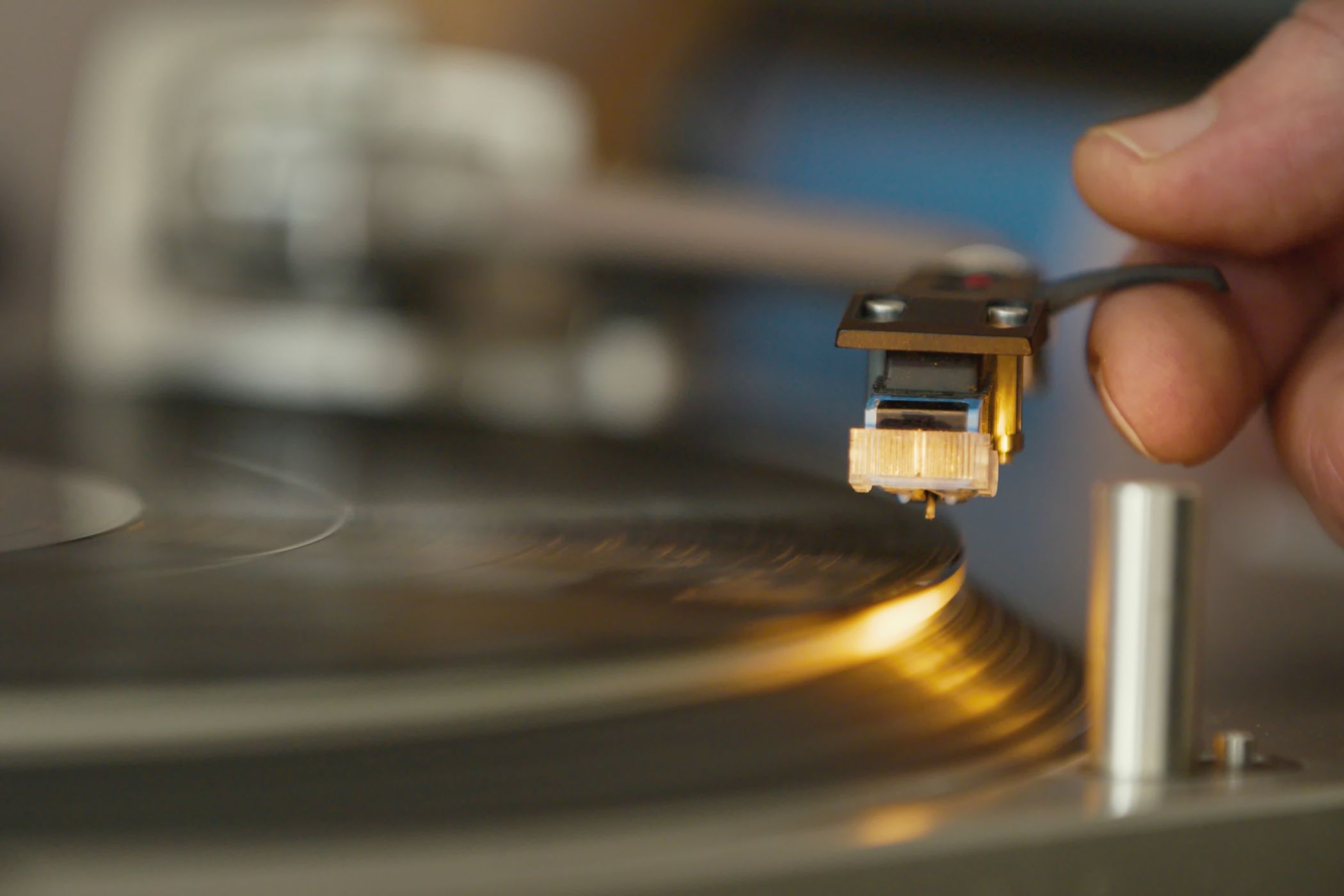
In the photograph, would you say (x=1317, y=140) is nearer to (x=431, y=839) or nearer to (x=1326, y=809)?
(x=1326, y=809)

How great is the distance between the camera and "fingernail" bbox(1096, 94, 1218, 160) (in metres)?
0.56

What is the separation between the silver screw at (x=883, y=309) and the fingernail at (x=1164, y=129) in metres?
0.20

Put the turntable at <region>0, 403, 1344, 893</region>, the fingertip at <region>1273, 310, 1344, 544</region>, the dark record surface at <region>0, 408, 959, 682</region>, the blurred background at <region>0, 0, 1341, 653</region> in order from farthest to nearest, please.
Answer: the blurred background at <region>0, 0, 1341, 653</region> → the fingertip at <region>1273, 310, 1344, 544</region> → the dark record surface at <region>0, 408, 959, 682</region> → the turntable at <region>0, 403, 1344, 893</region>

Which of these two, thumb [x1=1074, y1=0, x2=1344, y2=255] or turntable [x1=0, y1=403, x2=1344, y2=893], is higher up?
thumb [x1=1074, y1=0, x2=1344, y2=255]

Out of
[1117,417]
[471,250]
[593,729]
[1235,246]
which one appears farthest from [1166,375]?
[471,250]

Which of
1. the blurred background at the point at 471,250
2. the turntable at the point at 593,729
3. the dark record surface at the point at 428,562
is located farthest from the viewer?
the blurred background at the point at 471,250

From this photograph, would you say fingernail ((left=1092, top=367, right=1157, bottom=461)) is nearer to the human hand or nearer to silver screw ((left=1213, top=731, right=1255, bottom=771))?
the human hand

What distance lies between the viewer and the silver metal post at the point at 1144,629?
0.31m

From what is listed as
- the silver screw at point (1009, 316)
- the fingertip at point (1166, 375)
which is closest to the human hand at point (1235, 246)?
the fingertip at point (1166, 375)

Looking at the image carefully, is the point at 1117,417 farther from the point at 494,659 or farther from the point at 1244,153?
the point at 494,659

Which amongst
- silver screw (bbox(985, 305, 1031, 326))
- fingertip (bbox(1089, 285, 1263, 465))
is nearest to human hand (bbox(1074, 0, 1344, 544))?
fingertip (bbox(1089, 285, 1263, 465))

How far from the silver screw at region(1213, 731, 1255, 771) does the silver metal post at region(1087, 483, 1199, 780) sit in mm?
11

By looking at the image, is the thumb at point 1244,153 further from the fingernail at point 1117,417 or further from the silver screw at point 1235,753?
the silver screw at point 1235,753

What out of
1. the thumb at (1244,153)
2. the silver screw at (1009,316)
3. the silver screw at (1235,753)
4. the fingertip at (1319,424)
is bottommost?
the silver screw at (1235,753)
